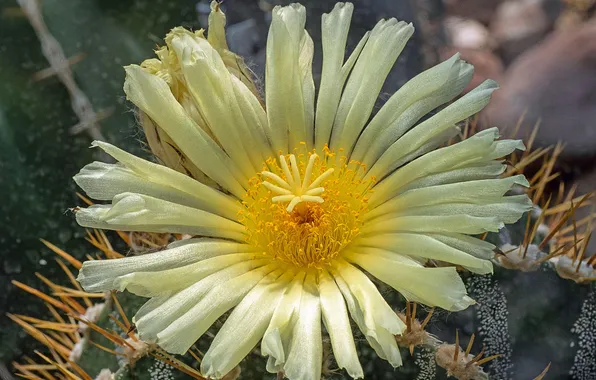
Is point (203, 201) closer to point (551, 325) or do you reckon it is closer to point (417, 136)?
point (417, 136)

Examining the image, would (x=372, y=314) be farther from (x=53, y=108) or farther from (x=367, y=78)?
(x=53, y=108)

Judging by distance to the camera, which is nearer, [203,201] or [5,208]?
[203,201]

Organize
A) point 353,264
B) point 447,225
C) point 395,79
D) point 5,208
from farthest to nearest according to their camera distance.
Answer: point 395,79
point 5,208
point 353,264
point 447,225

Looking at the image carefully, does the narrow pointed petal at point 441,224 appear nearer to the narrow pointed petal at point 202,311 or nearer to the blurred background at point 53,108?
the narrow pointed petal at point 202,311

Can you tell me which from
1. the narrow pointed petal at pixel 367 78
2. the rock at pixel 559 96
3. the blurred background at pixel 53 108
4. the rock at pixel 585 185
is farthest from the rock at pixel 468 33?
the narrow pointed petal at pixel 367 78

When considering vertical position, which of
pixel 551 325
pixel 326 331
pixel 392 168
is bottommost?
pixel 551 325

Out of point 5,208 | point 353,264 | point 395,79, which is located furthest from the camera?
point 395,79

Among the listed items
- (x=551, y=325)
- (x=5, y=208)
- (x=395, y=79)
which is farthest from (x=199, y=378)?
(x=395, y=79)
